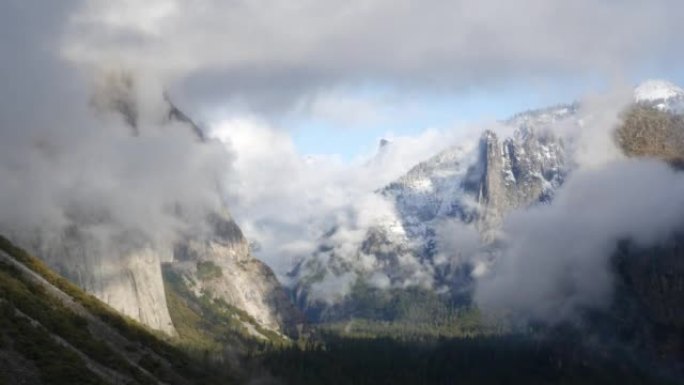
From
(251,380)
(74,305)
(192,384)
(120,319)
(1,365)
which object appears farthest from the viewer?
(251,380)

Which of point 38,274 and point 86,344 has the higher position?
point 38,274

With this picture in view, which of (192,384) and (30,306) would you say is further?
(192,384)

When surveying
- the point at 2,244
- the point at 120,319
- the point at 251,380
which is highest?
the point at 2,244

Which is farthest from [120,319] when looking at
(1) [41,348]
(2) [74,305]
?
(1) [41,348]

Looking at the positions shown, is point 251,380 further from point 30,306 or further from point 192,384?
point 30,306

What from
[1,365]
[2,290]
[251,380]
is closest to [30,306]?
[2,290]

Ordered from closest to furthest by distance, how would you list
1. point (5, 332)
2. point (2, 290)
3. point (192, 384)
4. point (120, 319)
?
1. point (5, 332)
2. point (2, 290)
3. point (192, 384)
4. point (120, 319)

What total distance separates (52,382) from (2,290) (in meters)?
23.5

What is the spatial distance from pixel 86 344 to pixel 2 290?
12.0 metres

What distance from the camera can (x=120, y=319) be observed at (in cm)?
12244

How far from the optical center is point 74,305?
11288 cm

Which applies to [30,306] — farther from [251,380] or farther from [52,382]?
[251,380]

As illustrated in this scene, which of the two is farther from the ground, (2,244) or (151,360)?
(2,244)

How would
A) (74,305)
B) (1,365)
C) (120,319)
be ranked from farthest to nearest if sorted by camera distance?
(120,319)
(74,305)
(1,365)
